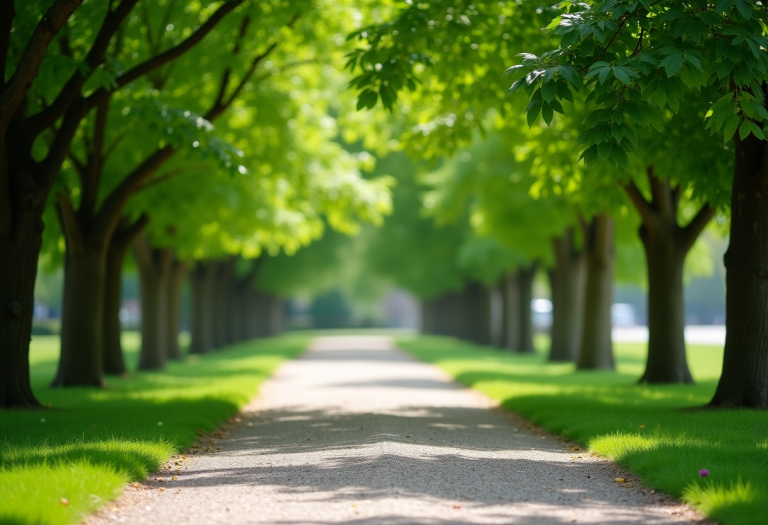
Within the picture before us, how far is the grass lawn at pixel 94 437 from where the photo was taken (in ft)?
21.9

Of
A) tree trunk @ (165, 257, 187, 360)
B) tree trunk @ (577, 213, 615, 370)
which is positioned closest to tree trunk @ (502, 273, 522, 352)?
tree trunk @ (165, 257, 187, 360)

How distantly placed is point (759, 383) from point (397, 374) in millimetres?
12778

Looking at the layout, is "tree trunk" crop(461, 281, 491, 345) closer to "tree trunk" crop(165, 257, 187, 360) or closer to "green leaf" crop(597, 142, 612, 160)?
"tree trunk" crop(165, 257, 187, 360)

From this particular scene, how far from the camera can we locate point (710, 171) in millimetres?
13242

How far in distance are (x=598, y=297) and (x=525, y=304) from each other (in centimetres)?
1338

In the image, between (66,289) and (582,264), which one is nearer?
(66,289)

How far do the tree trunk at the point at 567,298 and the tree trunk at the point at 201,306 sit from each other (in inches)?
518

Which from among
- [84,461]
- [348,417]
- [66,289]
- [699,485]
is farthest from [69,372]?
[699,485]

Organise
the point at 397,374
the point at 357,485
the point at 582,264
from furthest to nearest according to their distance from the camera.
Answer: the point at 582,264, the point at 397,374, the point at 357,485

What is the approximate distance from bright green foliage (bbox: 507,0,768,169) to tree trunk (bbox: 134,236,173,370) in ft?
61.7

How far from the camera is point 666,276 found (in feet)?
61.2

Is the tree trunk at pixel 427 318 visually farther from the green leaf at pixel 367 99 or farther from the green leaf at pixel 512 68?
the green leaf at pixel 512 68

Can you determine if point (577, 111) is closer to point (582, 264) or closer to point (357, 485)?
point (357, 485)

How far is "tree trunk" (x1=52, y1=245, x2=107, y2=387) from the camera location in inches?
703
